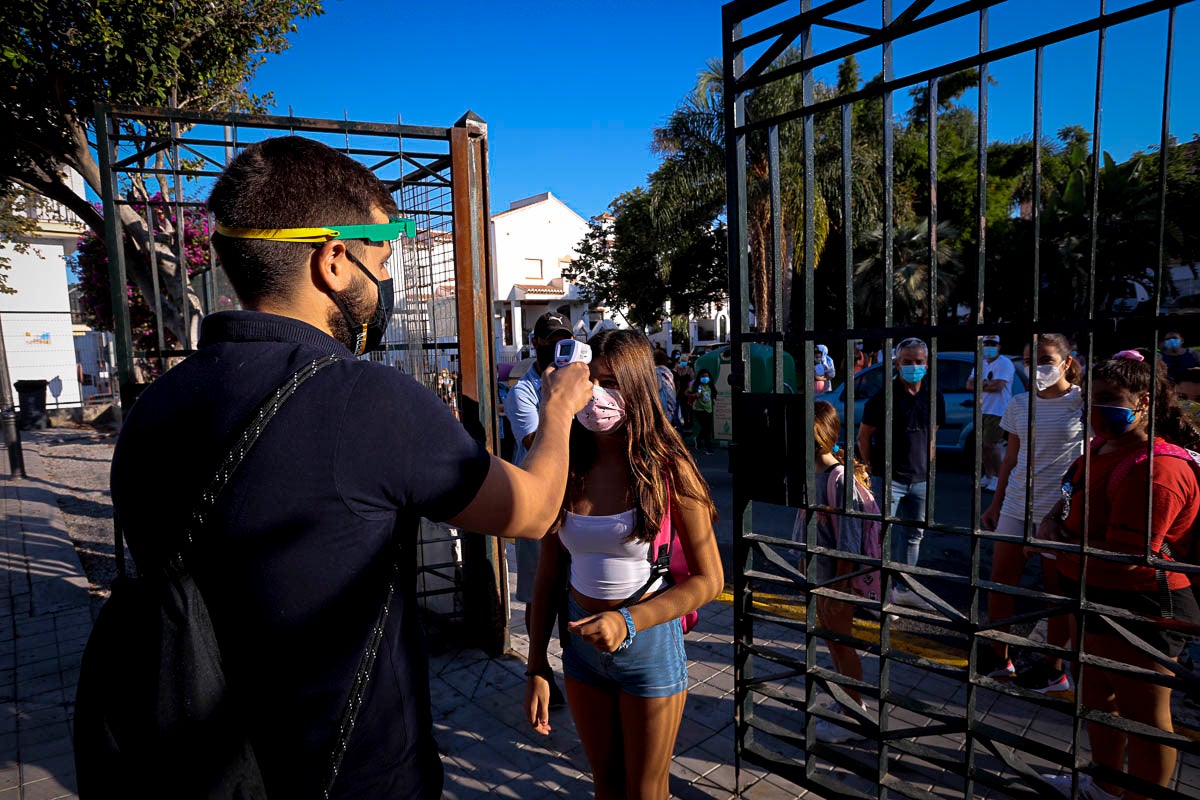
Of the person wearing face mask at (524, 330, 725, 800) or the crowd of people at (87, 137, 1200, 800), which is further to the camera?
the person wearing face mask at (524, 330, 725, 800)

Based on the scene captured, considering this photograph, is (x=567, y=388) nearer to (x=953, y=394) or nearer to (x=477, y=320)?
(x=477, y=320)

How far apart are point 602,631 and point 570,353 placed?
0.77 m

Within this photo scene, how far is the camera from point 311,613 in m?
1.22

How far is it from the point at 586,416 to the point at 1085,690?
250 cm

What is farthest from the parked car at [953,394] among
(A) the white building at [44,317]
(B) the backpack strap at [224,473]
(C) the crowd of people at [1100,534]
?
(A) the white building at [44,317]

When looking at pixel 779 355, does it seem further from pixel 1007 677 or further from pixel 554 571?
pixel 1007 677

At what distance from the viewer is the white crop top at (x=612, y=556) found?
7.41 ft

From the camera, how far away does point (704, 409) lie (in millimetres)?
11742

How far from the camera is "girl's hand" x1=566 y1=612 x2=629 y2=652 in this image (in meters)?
1.90

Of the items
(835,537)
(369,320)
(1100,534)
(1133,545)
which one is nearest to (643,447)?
(369,320)

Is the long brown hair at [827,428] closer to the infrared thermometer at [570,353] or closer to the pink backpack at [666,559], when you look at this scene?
the pink backpack at [666,559]

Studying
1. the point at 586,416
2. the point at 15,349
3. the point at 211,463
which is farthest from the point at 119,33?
the point at 15,349

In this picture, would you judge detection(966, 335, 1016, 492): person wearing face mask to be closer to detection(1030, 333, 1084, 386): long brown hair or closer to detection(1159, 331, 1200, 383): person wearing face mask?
detection(1159, 331, 1200, 383): person wearing face mask

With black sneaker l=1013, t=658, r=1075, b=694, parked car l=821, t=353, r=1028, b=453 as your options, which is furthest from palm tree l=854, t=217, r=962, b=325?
black sneaker l=1013, t=658, r=1075, b=694
